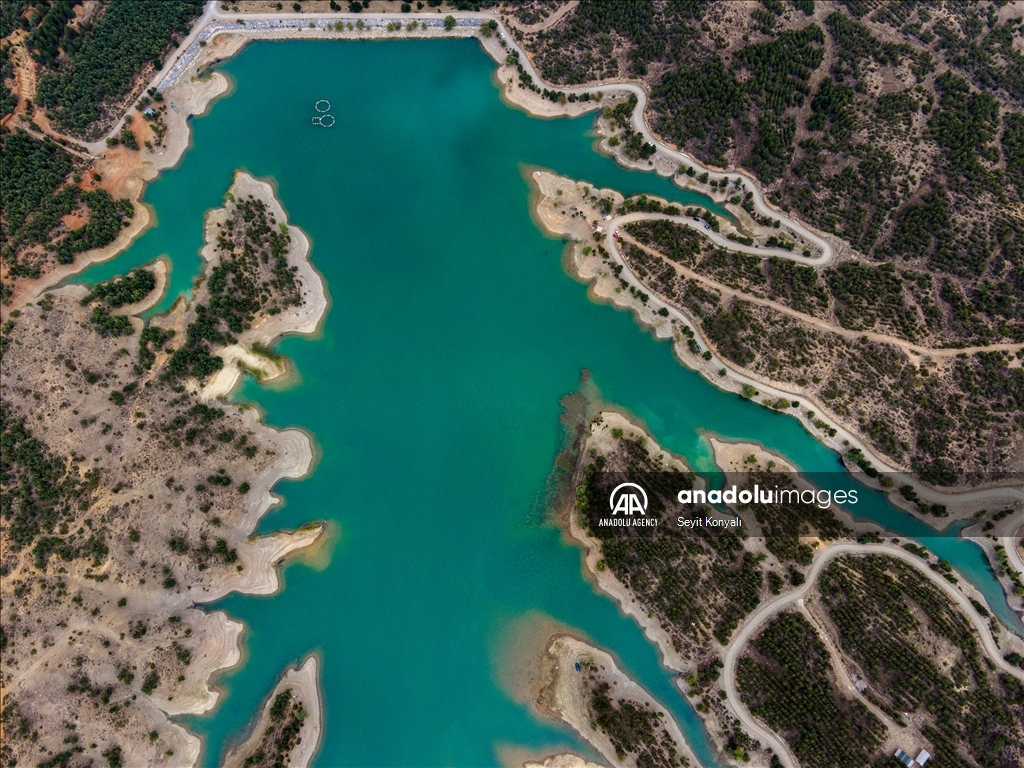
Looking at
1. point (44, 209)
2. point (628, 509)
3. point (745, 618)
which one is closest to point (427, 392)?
point (628, 509)

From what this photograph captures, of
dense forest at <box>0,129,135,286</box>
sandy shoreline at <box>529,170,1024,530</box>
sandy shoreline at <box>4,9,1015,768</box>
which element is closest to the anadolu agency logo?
sandy shoreline at <box>4,9,1015,768</box>

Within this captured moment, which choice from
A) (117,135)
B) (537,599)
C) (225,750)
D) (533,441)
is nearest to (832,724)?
(537,599)

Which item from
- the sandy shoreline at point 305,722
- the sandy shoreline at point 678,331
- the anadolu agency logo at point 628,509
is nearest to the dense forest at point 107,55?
the sandy shoreline at point 678,331

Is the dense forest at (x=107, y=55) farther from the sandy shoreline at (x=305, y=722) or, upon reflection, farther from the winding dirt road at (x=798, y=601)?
the winding dirt road at (x=798, y=601)

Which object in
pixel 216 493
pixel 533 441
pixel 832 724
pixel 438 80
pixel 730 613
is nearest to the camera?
pixel 832 724

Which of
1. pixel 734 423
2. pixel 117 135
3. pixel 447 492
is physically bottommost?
pixel 447 492

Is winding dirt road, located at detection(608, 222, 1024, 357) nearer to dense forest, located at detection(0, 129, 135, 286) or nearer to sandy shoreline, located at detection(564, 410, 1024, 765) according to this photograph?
sandy shoreline, located at detection(564, 410, 1024, 765)

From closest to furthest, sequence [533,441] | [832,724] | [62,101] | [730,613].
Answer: [832,724] → [730,613] → [533,441] → [62,101]

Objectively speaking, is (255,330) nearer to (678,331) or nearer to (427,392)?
(427,392)

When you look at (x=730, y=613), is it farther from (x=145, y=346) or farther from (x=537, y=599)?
(x=145, y=346)
